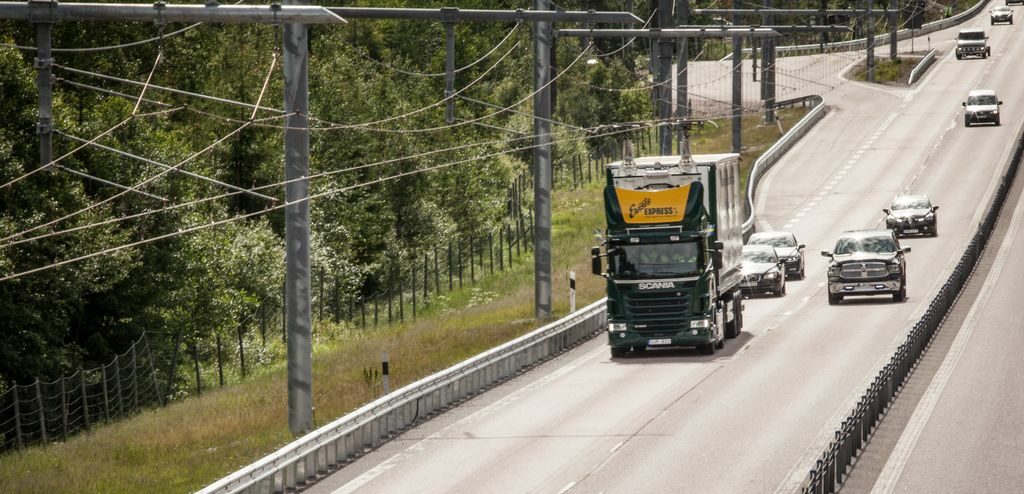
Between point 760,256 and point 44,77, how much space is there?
114 ft

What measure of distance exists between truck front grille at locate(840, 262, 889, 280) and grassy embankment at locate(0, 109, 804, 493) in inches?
296

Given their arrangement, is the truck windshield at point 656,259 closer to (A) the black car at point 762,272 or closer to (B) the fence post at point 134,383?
(B) the fence post at point 134,383

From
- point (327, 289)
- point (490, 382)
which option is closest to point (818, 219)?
point (327, 289)

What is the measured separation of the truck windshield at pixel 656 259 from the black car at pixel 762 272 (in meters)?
13.9

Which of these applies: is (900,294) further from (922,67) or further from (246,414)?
(922,67)

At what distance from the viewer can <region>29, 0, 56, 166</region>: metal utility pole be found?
19.2m

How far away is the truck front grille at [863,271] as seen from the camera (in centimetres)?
4659

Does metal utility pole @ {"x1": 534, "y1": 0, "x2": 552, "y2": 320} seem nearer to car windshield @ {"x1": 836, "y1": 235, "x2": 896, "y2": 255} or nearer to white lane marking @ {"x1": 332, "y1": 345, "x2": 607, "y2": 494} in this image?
white lane marking @ {"x1": 332, "y1": 345, "x2": 607, "y2": 494}

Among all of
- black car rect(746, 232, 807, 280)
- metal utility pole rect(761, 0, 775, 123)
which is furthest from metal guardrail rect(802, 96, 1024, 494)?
metal utility pole rect(761, 0, 775, 123)

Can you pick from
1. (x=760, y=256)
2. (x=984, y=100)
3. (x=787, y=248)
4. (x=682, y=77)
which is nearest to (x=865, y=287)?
(x=760, y=256)

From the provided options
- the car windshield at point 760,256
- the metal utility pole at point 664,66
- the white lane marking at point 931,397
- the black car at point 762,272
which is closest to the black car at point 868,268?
the white lane marking at point 931,397

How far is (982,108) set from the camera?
89688 mm

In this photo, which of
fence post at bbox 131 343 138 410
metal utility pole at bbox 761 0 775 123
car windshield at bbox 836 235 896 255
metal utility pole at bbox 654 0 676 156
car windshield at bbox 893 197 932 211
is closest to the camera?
fence post at bbox 131 343 138 410

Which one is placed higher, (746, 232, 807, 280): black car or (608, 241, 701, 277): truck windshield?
(608, 241, 701, 277): truck windshield
